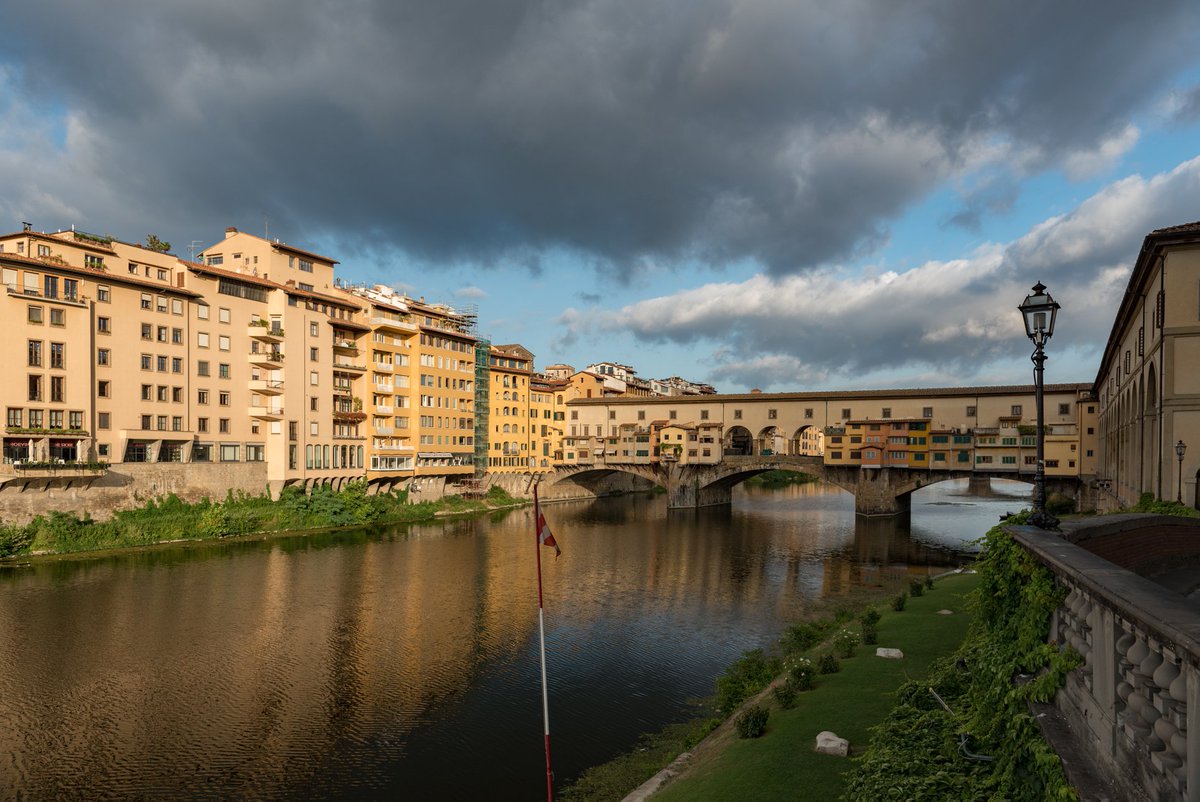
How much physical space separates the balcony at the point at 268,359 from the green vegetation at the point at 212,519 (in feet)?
39.4

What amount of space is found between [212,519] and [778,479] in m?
116

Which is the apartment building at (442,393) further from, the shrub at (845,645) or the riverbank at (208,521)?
the shrub at (845,645)

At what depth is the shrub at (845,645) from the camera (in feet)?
79.8

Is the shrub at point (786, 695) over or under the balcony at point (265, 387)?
under

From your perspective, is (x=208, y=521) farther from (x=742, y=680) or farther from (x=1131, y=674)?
(x=1131, y=674)

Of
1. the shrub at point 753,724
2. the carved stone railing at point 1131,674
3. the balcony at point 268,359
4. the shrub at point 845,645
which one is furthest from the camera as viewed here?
the balcony at point 268,359

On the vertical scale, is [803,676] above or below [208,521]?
above

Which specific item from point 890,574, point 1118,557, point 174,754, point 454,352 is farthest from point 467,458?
point 1118,557

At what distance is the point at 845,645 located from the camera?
81.7 feet

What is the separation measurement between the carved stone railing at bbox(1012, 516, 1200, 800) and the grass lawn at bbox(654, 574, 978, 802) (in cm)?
665

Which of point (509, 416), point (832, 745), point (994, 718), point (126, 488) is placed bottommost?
point (832, 745)

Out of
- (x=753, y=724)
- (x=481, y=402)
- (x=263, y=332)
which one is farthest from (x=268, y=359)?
(x=753, y=724)

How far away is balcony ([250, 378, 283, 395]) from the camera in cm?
6650

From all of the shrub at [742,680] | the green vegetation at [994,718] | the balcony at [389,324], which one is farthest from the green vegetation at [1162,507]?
the balcony at [389,324]
